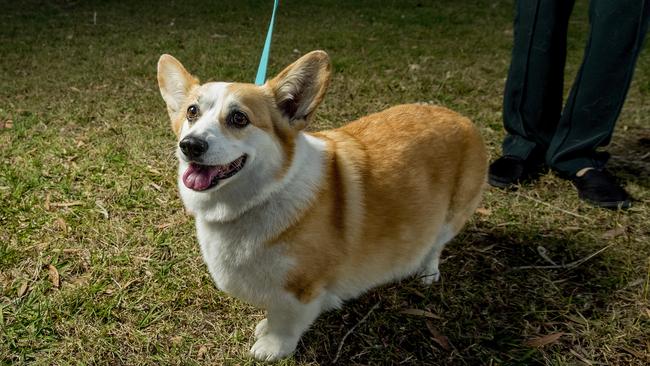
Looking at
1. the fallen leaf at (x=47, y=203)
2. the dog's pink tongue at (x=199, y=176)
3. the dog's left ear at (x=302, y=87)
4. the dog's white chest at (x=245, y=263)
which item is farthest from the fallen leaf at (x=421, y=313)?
the fallen leaf at (x=47, y=203)

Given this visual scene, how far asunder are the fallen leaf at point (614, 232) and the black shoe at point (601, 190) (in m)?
0.20

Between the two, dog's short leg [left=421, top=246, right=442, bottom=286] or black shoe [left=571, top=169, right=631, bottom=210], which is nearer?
dog's short leg [left=421, top=246, right=442, bottom=286]

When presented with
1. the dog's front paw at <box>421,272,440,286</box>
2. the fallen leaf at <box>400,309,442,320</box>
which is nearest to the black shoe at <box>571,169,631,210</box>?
the dog's front paw at <box>421,272,440,286</box>

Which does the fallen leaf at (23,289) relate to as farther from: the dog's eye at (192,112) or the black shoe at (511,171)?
the black shoe at (511,171)

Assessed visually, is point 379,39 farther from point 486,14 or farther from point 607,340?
point 607,340

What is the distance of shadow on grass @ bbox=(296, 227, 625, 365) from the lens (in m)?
2.00

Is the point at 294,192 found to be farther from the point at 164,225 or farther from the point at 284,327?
the point at 164,225

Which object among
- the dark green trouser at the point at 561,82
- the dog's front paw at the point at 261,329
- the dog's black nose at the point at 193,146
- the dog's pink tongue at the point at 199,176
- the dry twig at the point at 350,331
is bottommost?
the dry twig at the point at 350,331

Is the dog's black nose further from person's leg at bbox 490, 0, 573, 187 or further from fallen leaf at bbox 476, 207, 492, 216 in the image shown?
person's leg at bbox 490, 0, 573, 187

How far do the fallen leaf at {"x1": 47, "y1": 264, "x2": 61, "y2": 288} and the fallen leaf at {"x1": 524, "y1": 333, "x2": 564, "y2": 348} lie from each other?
200 cm

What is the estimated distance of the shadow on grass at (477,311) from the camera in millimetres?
2004

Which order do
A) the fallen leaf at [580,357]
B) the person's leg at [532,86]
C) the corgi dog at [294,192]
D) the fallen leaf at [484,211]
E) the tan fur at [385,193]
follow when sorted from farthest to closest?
the person's leg at [532,86] < the fallen leaf at [484,211] < the fallen leaf at [580,357] < the tan fur at [385,193] < the corgi dog at [294,192]

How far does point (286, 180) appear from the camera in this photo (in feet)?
5.70

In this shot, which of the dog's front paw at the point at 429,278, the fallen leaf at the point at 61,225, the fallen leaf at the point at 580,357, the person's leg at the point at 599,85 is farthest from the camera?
the person's leg at the point at 599,85
